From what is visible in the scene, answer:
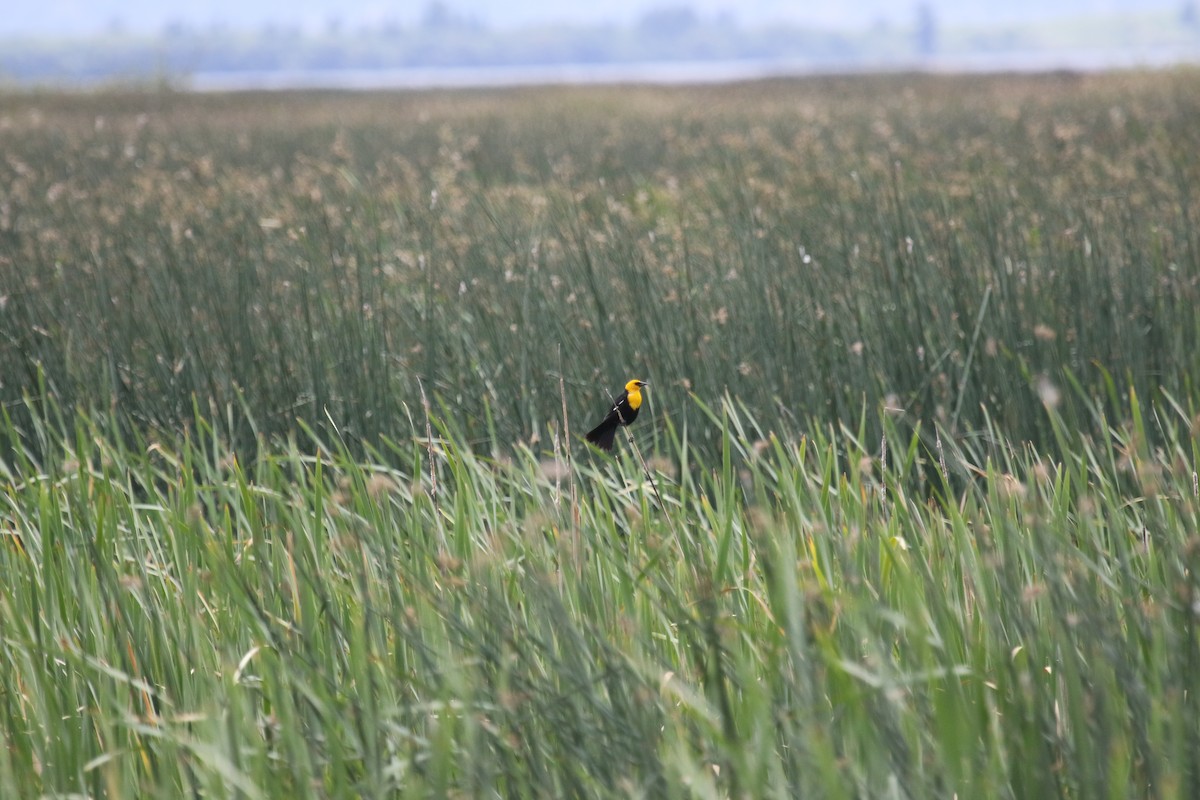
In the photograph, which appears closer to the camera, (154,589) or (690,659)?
(690,659)

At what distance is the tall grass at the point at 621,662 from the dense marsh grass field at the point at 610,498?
13 mm

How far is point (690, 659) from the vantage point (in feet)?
5.98

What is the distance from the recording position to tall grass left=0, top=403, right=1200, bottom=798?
126cm

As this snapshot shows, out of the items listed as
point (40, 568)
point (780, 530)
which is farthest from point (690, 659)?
point (40, 568)

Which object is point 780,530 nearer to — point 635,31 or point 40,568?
point 40,568

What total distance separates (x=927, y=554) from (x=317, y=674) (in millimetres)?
1046

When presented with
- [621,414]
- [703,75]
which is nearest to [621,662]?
[621,414]

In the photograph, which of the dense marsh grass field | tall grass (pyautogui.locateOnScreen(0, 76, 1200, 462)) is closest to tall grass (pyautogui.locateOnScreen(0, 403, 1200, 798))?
the dense marsh grass field

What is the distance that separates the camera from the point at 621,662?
1395 mm

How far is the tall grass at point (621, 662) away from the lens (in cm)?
126

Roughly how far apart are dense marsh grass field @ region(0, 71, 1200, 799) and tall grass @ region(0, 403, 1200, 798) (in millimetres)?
13

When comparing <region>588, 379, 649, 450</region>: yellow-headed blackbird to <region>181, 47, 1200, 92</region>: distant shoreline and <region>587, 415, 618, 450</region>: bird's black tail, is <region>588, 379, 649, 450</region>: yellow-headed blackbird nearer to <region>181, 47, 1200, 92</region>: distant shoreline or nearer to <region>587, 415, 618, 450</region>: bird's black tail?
<region>587, 415, 618, 450</region>: bird's black tail

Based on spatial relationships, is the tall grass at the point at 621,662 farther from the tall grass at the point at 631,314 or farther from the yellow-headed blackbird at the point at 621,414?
the tall grass at the point at 631,314

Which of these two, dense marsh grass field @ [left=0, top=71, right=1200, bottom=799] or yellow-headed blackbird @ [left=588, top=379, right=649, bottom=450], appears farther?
yellow-headed blackbird @ [left=588, top=379, right=649, bottom=450]
